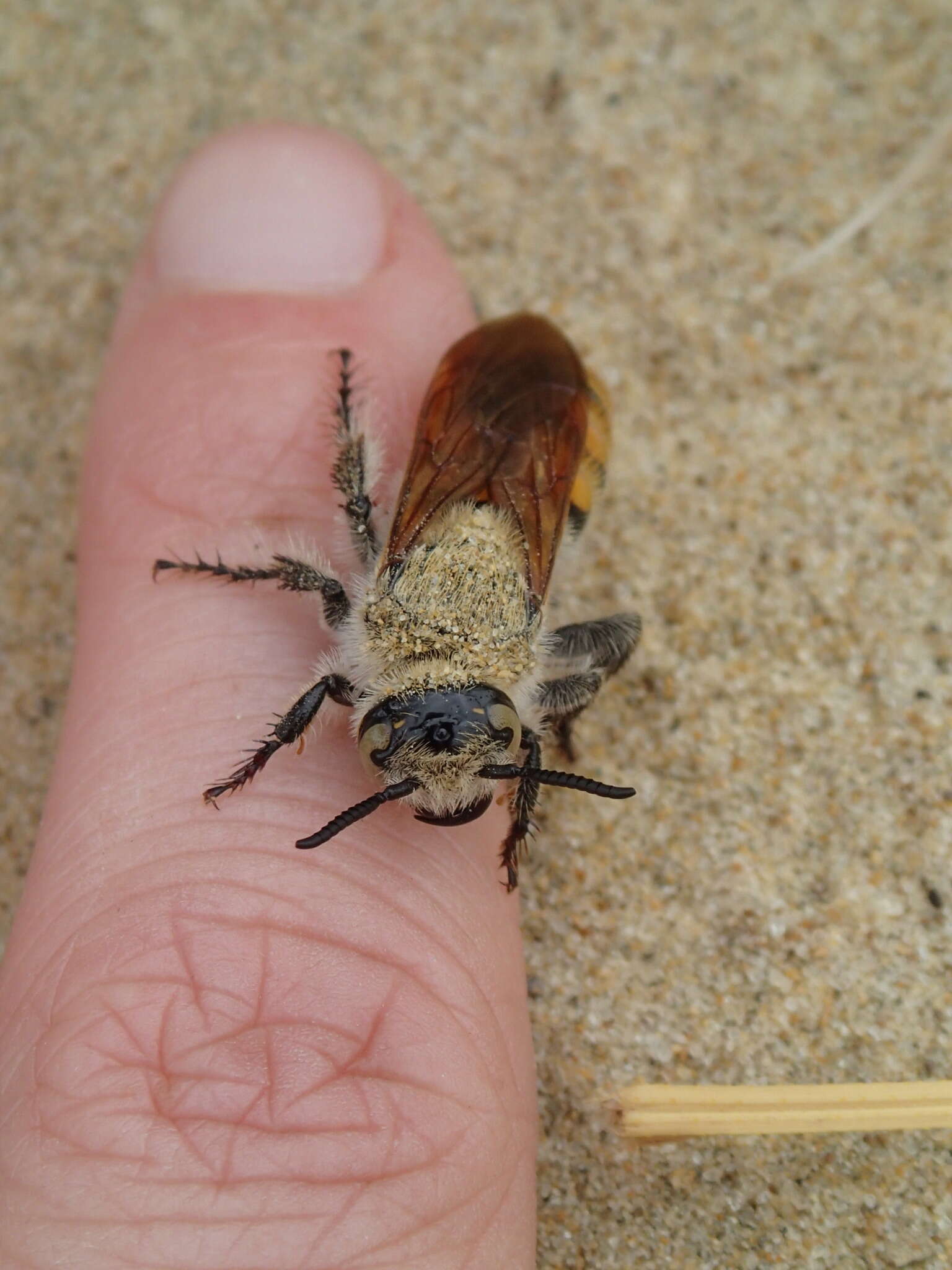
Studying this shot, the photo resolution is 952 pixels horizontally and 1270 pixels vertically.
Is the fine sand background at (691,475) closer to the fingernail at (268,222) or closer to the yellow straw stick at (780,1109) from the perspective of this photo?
the yellow straw stick at (780,1109)

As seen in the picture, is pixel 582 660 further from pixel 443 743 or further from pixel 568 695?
pixel 443 743

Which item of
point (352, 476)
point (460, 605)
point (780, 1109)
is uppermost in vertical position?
point (352, 476)

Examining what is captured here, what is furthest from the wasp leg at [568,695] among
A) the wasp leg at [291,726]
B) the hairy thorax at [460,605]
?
the wasp leg at [291,726]

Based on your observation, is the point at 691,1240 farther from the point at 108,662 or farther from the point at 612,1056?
the point at 108,662

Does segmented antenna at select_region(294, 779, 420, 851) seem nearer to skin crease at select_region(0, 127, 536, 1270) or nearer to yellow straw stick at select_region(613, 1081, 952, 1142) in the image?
skin crease at select_region(0, 127, 536, 1270)

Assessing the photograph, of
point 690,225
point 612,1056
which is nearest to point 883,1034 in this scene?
point 612,1056

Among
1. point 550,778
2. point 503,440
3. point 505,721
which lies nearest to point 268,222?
point 503,440
